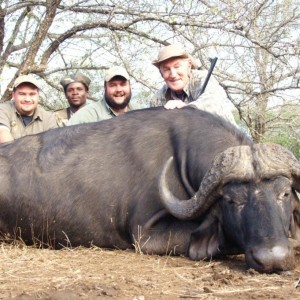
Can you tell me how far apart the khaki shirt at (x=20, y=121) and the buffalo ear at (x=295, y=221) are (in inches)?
177

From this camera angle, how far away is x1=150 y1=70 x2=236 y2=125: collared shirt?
6598 millimetres

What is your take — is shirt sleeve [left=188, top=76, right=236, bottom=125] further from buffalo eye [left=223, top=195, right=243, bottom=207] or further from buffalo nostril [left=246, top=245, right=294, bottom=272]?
buffalo nostril [left=246, top=245, right=294, bottom=272]

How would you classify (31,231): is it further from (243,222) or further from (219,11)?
(219,11)

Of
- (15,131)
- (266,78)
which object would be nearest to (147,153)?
(15,131)

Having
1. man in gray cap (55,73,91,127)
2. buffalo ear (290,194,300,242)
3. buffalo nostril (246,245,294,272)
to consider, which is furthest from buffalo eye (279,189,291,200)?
man in gray cap (55,73,91,127)

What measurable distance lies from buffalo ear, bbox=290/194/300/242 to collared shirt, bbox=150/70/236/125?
1.41m

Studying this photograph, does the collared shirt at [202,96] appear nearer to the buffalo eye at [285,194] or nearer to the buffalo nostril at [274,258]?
the buffalo eye at [285,194]

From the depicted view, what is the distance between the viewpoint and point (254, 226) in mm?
4695

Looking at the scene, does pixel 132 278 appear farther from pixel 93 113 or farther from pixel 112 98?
pixel 112 98

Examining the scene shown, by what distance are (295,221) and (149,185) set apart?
1314 millimetres

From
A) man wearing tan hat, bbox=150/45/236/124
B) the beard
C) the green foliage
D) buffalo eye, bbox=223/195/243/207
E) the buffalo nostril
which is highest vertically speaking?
man wearing tan hat, bbox=150/45/236/124

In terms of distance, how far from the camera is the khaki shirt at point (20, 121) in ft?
28.5

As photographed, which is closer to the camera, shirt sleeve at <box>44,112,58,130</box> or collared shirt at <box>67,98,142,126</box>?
collared shirt at <box>67,98,142,126</box>

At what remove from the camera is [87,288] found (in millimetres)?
3998
